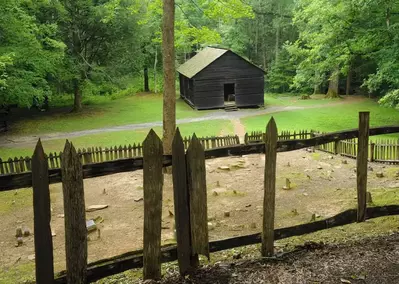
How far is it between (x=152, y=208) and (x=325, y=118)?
28183 mm

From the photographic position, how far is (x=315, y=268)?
429 cm

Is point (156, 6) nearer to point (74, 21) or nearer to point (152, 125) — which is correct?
point (152, 125)

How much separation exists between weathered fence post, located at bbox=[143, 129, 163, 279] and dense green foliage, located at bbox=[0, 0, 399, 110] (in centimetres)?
1187

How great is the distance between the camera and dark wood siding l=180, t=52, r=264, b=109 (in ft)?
114

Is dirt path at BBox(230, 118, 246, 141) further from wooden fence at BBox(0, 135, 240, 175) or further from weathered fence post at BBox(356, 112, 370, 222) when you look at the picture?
weathered fence post at BBox(356, 112, 370, 222)

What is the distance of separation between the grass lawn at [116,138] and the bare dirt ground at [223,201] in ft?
26.8

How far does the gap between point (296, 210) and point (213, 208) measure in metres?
2.29

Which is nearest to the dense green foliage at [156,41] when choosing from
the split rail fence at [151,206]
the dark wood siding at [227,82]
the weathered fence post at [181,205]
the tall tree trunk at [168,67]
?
the tall tree trunk at [168,67]

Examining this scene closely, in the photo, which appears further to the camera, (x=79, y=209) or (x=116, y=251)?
(x=116, y=251)

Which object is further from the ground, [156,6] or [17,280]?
[156,6]

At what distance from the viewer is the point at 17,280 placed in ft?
18.4

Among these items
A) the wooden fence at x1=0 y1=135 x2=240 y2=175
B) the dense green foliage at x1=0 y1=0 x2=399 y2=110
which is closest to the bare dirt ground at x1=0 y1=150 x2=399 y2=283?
the wooden fence at x1=0 y1=135 x2=240 y2=175

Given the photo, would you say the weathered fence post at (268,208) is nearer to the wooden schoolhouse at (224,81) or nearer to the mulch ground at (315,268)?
the mulch ground at (315,268)

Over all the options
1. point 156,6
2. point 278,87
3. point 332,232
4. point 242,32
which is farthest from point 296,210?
point 242,32
